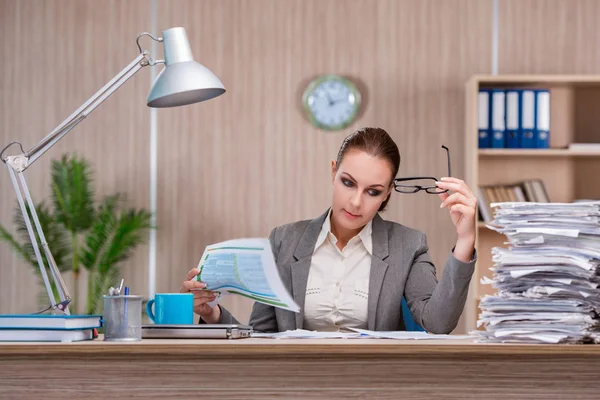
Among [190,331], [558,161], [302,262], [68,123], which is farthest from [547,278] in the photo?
[558,161]

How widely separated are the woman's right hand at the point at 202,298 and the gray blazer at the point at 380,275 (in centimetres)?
5

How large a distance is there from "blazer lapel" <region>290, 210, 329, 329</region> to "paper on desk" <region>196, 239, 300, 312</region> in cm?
40

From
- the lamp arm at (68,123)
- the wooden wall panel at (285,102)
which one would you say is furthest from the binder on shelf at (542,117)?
the lamp arm at (68,123)

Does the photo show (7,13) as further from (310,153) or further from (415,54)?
(415,54)

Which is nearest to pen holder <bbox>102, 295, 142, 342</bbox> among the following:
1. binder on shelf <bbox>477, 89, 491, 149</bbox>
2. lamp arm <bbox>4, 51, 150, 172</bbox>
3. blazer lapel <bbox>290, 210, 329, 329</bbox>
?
lamp arm <bbox>4, 51, 150, 172</bbox>

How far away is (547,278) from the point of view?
1.84 meters

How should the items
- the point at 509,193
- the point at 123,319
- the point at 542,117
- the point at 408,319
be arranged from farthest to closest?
the point at 509,193 → the point at 542,117 → the point at 408,319 → the point at 123,319

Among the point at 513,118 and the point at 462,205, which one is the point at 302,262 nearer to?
the point at 462,205

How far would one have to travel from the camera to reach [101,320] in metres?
2.01

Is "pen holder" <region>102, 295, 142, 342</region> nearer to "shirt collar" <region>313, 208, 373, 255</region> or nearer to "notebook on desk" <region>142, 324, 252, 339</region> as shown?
"notebook on desk" <region>142, 324, 252, 339</region>

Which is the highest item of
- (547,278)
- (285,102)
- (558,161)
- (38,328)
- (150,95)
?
(285,102)

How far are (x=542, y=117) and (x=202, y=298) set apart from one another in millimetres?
3002

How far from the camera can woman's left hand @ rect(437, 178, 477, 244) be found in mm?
2006

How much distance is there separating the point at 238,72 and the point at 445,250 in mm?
1648
